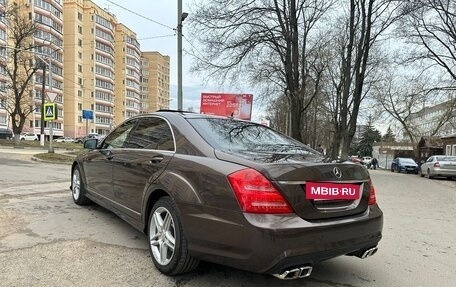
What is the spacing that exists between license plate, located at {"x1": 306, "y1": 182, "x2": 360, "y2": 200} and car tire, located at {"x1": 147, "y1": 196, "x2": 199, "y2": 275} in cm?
114

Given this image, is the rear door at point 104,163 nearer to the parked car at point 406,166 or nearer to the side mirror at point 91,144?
the side mirror at point 91,144

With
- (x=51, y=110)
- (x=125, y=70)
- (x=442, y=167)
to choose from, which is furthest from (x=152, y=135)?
(x=125, y=70)

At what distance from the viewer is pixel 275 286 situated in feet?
11.9

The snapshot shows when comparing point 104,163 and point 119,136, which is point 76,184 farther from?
point 119,136

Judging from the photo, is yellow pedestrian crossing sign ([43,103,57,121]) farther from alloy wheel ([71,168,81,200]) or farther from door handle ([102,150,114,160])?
door handle ([102,150,114,160])

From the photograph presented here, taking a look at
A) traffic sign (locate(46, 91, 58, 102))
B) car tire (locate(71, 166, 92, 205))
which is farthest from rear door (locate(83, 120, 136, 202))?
traffic sign (locate(46, 91, 58, 102))

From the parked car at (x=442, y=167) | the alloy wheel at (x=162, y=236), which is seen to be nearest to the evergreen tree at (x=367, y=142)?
the parked car at (x=442, y=167)

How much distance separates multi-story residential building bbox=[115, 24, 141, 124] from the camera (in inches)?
3952

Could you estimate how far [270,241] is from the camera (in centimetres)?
302

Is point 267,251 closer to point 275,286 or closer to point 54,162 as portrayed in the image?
point 275,286

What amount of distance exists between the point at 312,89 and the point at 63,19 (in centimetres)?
5787

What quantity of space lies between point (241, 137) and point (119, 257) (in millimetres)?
1765

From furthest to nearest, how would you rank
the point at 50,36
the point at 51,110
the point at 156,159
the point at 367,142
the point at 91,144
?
1. the point at 367,142
2. the point at 50,36
3. the point at 51,110
4. the point at 91,144
5. the point at 156,159

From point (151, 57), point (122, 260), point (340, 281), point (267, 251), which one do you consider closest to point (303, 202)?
point (267, 251)
